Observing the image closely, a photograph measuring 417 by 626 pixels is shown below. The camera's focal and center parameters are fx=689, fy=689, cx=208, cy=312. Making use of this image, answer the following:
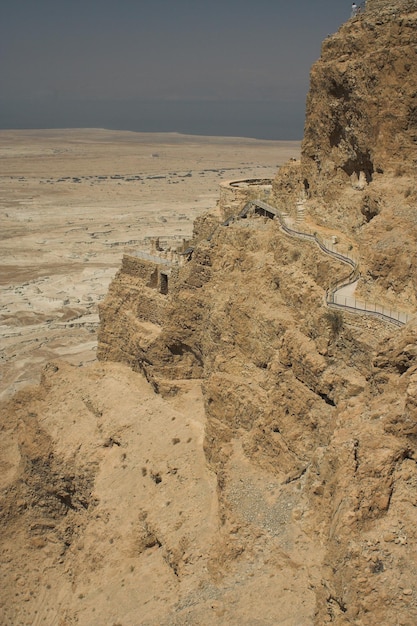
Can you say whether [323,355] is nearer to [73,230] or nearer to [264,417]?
[264,417]

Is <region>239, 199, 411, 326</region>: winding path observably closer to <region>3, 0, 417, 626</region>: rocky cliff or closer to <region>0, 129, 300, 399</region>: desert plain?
<region>3, 0, 417, 626</region>: rocky cliff

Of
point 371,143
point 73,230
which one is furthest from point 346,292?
point 73,230

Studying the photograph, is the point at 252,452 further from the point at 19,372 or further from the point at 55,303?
the point at 55,303

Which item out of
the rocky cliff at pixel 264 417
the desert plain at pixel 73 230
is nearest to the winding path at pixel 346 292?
the rocky cliff at pixel 264 417

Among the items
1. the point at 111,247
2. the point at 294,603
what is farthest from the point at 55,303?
the point at 294,603

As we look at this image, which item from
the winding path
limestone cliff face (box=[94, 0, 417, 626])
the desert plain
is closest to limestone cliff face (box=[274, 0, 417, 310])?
limestone cliff face (box=[94, 0, 417, 626])

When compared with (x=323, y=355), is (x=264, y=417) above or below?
below
